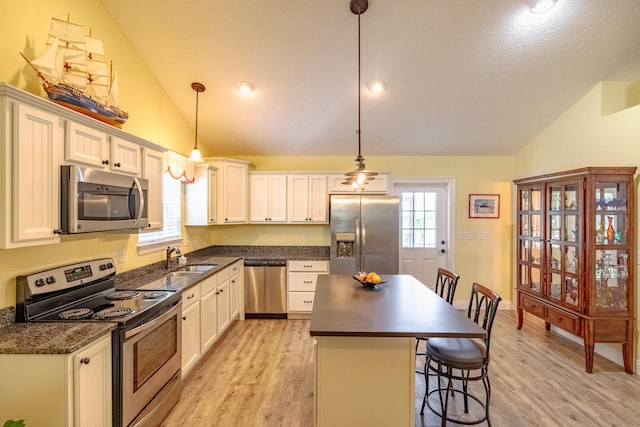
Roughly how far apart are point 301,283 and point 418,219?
2205 mm

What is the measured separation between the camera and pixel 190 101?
3482mm

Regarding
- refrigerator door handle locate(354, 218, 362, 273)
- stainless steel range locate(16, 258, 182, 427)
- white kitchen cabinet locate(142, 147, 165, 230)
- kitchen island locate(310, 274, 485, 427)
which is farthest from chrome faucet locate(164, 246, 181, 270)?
refrigerator door handle locate(354, 218, 362, 273)

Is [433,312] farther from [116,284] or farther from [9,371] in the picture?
[116,284]

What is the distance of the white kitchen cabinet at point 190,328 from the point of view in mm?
2496

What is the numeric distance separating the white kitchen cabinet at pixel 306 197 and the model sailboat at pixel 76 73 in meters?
2.64

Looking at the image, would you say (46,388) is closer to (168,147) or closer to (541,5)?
(168,147)

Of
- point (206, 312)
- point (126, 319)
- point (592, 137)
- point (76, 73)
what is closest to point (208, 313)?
point (206, 312)

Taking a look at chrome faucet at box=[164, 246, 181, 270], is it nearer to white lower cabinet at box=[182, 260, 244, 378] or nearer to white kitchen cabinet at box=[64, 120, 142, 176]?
white lower cabinet at box=[182, 260, 244, 378]

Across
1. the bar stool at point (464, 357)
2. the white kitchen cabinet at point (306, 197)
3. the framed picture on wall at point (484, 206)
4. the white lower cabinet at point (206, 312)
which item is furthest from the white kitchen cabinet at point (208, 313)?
the framed picture on wall at point (484, 206)

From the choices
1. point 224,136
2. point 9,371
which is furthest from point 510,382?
point 224,136

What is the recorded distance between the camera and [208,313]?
9.83 ft

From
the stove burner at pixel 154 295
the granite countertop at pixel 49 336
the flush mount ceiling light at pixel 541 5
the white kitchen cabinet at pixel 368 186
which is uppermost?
the flush mount ceiling light at pixel 541 5

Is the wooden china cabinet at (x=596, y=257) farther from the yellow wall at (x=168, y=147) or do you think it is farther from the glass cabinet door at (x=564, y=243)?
the yellow wall at (x=168, y=147)

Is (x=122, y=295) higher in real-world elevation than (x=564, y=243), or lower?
lower
